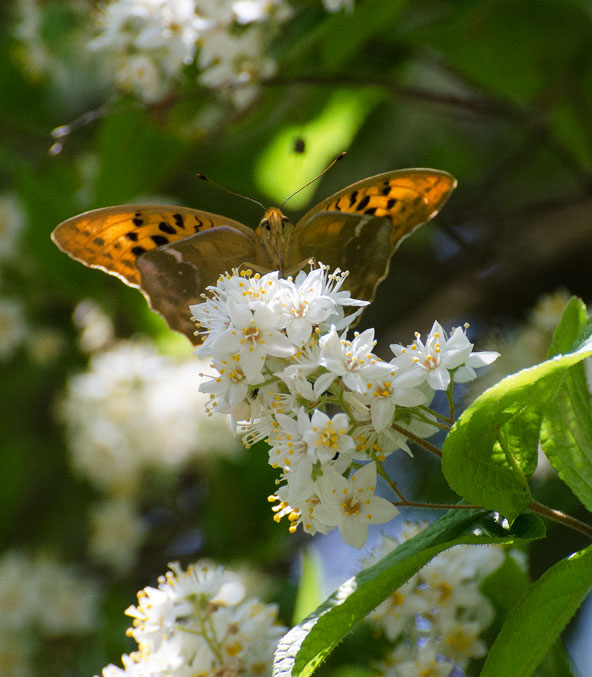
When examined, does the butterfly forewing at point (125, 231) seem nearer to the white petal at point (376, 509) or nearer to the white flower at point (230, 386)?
the white flower at point (230, 386)

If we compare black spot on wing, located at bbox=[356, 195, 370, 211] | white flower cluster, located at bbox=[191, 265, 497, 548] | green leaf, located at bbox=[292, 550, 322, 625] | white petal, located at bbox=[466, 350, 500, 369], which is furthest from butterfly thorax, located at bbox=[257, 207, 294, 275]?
green leaf, located at bbox=[292, 550, 322, 625]

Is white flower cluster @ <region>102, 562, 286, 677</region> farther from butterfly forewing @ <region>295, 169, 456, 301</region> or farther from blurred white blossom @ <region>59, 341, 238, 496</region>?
blurred white blossom @ <region>59, 341, 238, 496</region>

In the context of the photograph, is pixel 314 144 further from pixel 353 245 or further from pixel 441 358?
pixel 441 358

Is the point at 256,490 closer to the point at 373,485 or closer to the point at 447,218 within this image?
the point at 447,218

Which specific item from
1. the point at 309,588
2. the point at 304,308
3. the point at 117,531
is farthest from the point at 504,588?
the point at 117,531

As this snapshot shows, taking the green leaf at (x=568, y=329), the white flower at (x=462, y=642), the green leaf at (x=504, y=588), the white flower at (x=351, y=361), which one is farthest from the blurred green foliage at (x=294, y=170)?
the white flower at (x=351, y=361)
